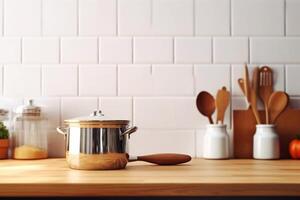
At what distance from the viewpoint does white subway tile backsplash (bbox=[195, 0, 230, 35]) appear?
4.91ft

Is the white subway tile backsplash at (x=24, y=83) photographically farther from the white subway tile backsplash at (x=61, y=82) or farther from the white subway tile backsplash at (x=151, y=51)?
the white subway tile backsplash at (x=151, y=51)

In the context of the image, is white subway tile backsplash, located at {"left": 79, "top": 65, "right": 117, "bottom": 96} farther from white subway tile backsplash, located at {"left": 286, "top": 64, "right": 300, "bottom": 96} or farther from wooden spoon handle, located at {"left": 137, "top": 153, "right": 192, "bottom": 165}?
white subway tile backsplash, located at {"left": 286, "top": 64, "right": 300, "bottom": 96}

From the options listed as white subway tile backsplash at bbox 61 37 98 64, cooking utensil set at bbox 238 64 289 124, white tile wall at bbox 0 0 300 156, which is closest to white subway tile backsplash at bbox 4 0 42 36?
white tile wall at bbox 0 0 300 156

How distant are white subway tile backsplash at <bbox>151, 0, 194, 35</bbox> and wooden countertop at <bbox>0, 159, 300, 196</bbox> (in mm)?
559

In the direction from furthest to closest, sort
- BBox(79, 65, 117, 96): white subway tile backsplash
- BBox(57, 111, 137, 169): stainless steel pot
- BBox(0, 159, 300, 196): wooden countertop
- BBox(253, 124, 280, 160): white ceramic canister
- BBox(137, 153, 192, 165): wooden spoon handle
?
1. BBox(79, 65, 117, 96): white subway tile backsplash
2. BBox(253, 124, 280, 160): white ceramic canister
3. BBox(137, 153, 192, 165): wooden spoon handle
4. BBox(57, 111, 137, 169): stainless steel pot
5. BBox(0, 159, 300, 196): wooden countertop

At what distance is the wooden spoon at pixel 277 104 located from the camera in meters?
1.45

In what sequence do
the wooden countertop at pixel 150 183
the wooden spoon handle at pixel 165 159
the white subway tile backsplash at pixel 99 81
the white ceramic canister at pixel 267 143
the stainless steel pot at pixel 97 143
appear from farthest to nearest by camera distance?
the white subway tile backsplash at pixel 99 81, the white ceramic canister at pixel 267 143, the wooden spoon handle at pixel 165 159, the stainless steel pot at pixel 97 143, the wooden countertop at pixel 150 183

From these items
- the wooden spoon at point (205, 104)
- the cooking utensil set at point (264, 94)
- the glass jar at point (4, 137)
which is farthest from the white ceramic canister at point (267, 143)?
the glass jar at point (4, 137)

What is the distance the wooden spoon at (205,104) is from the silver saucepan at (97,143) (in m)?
0.39

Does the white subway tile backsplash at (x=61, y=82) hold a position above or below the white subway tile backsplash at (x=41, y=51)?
below

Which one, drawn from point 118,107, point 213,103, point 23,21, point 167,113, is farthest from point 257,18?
point 23,21

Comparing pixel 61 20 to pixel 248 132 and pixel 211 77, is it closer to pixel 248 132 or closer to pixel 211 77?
pixel 211 77

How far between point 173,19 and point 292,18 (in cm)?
40

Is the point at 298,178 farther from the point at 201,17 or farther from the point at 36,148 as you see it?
the point at 36,148
